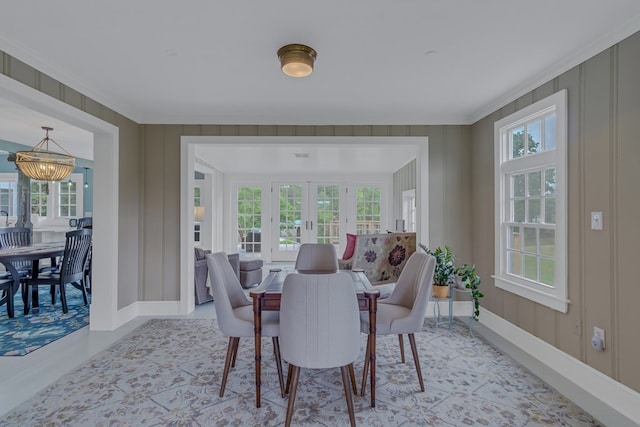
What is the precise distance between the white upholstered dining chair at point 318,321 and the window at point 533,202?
1.85 meters

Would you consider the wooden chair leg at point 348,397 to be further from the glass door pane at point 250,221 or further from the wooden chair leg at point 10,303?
the glass door pane at point 250,221

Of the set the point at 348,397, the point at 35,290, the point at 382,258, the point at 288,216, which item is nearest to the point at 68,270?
the point at 35,290

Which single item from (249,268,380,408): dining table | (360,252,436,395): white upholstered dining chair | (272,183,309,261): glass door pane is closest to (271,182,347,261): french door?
(272,183,309,261): glass door pane

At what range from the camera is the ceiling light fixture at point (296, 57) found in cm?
215

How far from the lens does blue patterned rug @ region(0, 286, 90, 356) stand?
2897 mm

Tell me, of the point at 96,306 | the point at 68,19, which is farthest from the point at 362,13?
the point at 96,306

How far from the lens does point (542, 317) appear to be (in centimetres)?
264

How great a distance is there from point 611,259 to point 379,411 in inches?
70.0

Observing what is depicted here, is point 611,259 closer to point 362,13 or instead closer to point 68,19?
point 362,13

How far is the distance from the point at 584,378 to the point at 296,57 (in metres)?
3.01

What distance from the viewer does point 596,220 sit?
2.13 metres

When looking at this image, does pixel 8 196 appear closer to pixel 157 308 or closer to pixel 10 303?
pixel 10 303

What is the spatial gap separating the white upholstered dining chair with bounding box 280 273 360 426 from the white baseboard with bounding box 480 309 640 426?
164 centimetres

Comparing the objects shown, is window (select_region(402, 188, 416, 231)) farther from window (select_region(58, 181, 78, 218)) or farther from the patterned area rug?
window (select_region(58, 181, 78, 218))
